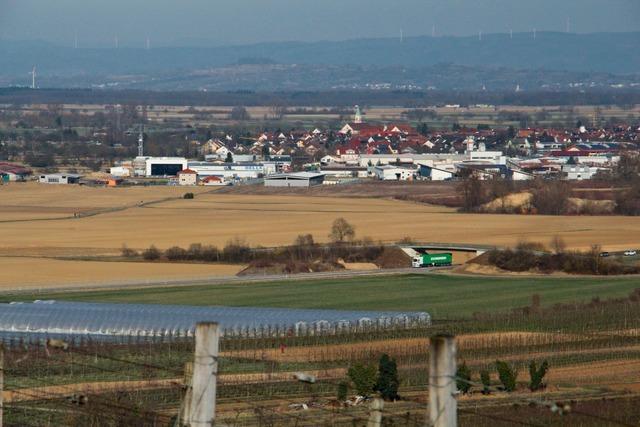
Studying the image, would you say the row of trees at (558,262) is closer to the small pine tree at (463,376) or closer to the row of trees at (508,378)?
the row of trees at (508,378)

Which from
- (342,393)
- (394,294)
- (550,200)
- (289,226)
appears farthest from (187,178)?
(342,393)

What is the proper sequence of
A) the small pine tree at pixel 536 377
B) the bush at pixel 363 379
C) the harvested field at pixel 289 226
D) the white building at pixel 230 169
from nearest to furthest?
the bush at pixel 363 379, the small pine tree at pixel 536 377, the harvested field at pixel 289 226, the white building at pixel 230 169

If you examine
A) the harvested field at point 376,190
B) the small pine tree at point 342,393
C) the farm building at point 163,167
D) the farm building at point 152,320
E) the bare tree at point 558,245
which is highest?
the farm building at point 163,167

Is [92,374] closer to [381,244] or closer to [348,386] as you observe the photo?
[348,386]

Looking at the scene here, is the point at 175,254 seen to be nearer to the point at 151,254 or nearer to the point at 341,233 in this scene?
the point at 151,254

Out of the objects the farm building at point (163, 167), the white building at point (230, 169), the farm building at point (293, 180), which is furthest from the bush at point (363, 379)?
the farm building at point (163, 167)

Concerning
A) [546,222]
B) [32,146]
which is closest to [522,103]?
[32,146]
